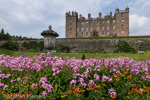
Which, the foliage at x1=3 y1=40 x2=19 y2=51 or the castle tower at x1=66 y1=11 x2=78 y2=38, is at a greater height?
the castle tower at x1=66 y1=11 x2=78 y2=38

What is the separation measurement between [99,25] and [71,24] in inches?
451

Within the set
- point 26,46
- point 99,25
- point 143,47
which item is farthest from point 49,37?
point 99,25

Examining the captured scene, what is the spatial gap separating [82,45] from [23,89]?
3051cm

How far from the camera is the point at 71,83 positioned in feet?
8.66

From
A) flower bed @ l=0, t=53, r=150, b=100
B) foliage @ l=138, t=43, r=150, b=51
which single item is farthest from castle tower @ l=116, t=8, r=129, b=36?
flower bed @ l=0, t=53, r=150, b=100

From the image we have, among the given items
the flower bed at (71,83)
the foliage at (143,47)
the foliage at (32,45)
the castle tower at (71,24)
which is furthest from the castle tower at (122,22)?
the flower bed at (71,83)

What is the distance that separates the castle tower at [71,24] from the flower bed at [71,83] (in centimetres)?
4285

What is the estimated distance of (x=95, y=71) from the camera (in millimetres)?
3484

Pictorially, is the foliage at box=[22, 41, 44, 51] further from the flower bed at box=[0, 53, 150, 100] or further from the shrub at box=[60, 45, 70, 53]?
the flower bed at box=[0, 53, 150, 100]

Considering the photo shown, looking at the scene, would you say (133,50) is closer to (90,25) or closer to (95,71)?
(90,25)

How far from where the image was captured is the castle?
41.4 metres

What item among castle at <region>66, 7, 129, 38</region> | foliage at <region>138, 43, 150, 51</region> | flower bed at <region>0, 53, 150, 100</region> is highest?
castle at <region>66, 7, 129, 38</region>

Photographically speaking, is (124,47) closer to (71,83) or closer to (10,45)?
(71,83)

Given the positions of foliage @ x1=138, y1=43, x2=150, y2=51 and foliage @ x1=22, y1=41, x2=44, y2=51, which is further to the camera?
foliage @ x1=22, y1=41, x2=44, y2=51
